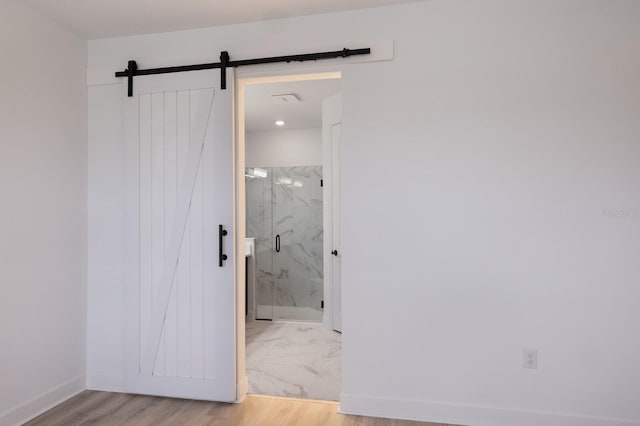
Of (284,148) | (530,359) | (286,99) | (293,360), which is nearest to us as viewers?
(530,359)

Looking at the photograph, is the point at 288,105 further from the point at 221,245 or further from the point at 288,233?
the point at 221,245

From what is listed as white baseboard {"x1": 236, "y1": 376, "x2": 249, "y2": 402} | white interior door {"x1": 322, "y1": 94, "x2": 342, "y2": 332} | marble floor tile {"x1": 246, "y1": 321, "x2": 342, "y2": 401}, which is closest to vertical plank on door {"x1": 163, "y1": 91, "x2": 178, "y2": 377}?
white baseboard {"x1": 236, "y1": 376, "x2": 249, "y2": 402}

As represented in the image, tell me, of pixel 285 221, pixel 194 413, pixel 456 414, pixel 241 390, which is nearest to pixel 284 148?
pixel 285 221

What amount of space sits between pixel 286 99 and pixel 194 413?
10.1ft

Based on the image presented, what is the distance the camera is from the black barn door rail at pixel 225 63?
2531 millimetres

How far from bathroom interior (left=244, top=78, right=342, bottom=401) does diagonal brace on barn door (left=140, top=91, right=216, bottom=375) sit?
1493 millimetres

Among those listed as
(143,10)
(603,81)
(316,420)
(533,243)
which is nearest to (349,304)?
(316,420)

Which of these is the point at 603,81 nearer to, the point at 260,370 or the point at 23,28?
the point at 260,370

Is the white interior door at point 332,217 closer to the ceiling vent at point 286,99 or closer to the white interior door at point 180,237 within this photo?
the ceiling vent at point 286,99

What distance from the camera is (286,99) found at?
165 inches

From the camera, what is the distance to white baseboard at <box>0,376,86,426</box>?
235 cm

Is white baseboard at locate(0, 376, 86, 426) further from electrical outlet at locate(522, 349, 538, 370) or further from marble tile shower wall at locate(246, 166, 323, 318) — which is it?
electrical outlet at locate(522, 349, 538, 370)

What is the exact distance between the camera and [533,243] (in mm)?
2342

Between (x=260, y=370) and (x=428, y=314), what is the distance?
Answer: 1.64 meters
